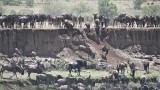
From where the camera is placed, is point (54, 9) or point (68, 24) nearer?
point (68, 24)

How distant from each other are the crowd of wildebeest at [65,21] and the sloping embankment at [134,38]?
1141 mm

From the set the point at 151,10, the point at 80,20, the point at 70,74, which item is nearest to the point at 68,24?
the point at 80,20

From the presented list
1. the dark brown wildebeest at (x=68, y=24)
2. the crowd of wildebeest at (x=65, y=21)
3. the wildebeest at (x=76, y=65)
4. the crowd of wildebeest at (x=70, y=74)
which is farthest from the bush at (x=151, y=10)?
the wildebeest at (x=76, y=65)

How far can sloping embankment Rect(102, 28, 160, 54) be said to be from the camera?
62750mm

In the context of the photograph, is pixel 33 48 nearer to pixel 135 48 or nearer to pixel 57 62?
pixel 57 62

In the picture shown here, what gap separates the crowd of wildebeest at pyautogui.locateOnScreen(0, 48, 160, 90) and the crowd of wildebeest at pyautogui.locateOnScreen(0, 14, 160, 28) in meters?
3.89

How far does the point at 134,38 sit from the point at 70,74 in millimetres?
13464

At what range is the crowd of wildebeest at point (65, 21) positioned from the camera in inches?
2382

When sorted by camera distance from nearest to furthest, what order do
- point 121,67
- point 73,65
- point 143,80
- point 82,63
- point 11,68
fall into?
point 11,68, point 143,80, point 73,65, point 82,63, point 121,67

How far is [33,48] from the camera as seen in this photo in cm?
5991

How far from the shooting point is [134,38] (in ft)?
209

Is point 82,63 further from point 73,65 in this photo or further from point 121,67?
point 121,67

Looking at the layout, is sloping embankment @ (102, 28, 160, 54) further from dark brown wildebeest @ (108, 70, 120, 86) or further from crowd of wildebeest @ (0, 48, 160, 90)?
dark brown wildebeest @ (108, 70, 120, 86)

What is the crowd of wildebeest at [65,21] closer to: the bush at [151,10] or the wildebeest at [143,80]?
the wildebeest at [143,80]
